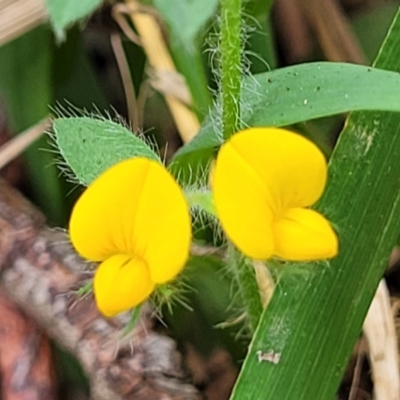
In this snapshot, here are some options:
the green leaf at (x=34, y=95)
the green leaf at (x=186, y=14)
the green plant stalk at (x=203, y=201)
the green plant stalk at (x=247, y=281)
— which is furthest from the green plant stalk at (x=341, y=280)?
the green leaf at (x=34, y=95)

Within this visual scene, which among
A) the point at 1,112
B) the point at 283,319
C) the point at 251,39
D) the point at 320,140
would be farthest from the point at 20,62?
the point at 283,319

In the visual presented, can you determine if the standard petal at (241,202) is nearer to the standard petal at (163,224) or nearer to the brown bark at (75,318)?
the standard petal at (163,224)

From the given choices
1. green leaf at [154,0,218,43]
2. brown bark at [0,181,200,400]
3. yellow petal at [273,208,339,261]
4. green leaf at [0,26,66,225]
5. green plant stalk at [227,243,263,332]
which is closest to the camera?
green leaf at [154,0,218,43]

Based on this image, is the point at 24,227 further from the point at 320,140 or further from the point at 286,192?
the point at 286,192

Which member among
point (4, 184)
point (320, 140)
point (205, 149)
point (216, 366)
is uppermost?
point (205, 149)

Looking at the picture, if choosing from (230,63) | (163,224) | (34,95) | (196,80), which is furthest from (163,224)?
(34,95)


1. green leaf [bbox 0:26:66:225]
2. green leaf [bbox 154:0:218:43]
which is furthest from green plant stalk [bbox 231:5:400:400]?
green leaf [bbox 0:26:66:225]

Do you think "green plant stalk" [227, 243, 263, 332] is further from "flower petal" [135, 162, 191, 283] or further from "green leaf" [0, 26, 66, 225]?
"green leaf" [0, 26, 66, 225]

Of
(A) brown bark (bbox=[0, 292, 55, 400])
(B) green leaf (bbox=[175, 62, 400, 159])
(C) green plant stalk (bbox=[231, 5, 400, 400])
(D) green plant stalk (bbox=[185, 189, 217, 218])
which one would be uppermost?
(D) green plant stalk (bbox=[185, 189, 217, 218])
